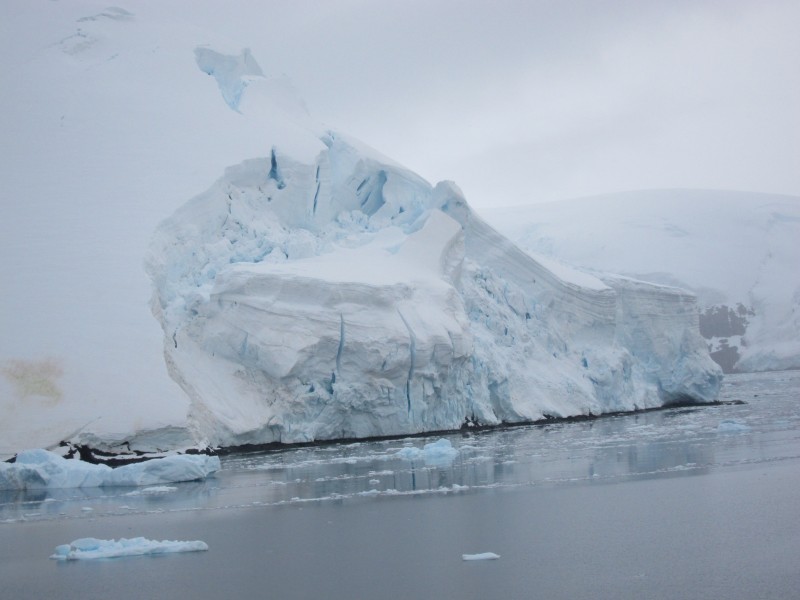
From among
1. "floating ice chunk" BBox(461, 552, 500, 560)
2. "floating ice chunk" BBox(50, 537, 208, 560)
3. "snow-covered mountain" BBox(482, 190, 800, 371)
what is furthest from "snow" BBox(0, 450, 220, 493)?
"snow-covered mountain" BBox(482, 190, 800, 371)

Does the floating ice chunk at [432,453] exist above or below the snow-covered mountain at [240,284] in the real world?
below

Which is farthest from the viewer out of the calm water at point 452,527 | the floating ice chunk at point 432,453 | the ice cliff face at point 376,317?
the ice cliff face at point 376,317

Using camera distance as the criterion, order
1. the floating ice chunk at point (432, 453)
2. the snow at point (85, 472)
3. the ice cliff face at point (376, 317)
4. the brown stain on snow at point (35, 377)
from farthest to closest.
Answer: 1. the ice cliff face at point (376, 317)
2. the floating ice chunk at point (432, 453)
3. the brown stain on snow at point (35, 377)
4. the snow at point (85, 472)

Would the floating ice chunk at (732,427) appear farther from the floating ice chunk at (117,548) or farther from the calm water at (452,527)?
the floating ice chunk at (117,548)

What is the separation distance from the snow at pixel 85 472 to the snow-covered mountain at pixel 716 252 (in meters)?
28.0

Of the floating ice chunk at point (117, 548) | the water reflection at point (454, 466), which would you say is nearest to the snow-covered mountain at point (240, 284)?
the water reflection at point (454, 466)

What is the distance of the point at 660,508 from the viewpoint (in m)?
7.30

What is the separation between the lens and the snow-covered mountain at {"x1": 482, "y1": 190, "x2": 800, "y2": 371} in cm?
3909

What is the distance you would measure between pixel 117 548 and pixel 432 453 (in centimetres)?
633

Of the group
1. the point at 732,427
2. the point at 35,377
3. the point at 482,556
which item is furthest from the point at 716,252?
the point at 482,556

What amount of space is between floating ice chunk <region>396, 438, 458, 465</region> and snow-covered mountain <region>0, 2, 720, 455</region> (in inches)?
102

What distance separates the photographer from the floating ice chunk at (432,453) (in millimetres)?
12132

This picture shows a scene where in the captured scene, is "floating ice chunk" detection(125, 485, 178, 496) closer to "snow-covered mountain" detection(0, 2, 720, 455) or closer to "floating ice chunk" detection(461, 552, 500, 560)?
"snow-covered mountain" detection(0, 2, 720, 455)

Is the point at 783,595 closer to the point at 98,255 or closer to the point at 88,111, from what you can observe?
the point at 98,255
